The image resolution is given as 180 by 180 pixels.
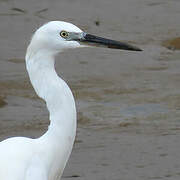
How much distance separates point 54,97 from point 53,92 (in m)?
0.03

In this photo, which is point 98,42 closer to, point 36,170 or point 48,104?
point 48,104

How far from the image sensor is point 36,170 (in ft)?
17.4

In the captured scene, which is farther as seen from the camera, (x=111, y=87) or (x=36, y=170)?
(x=111, y=87)

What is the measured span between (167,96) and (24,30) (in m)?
2.35

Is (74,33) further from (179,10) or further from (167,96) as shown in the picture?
(179,10)

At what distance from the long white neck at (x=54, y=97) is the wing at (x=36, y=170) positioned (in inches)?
5.5

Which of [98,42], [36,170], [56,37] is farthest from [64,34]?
[36,170]

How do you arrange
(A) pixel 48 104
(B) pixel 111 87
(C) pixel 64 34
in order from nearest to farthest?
(C) pixel 64 34, (A) pixel 48 104, (B) pixel 111 87

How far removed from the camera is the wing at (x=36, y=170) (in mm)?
5246

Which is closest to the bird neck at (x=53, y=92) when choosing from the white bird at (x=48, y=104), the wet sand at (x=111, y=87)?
the white bird at (x=48, y=104)

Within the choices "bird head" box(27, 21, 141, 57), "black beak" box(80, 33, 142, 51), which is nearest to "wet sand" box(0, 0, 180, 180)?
"black beak" box(80, 33, 142, 51)

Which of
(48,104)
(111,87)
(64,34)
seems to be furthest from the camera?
(111,87)

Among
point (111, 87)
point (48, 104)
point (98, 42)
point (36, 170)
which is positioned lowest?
point (111, 87)

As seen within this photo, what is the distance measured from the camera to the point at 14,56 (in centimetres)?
928
